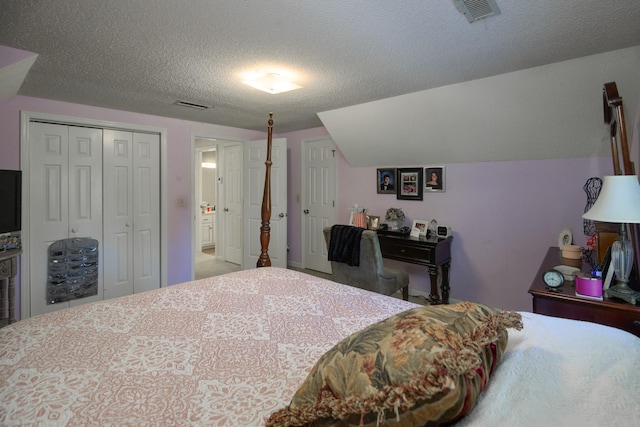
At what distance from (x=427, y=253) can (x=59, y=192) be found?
12.6 ft

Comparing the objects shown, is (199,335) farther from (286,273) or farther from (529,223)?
(529,223)

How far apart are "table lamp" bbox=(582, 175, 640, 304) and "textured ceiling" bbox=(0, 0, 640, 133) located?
0.90 meters

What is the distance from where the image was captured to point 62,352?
1164 millimetres

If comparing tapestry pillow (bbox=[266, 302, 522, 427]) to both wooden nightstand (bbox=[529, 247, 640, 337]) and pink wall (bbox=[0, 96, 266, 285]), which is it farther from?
pink wall (bbox=[0, 96, 266, 285])

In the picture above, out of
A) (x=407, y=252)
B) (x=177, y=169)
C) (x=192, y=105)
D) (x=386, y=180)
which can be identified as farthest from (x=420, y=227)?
(x=177, y=169)

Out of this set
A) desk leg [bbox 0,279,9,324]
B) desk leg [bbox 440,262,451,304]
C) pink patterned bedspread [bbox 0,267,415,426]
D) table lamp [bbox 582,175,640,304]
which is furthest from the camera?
desk leg [bbox 440,262,451,304]

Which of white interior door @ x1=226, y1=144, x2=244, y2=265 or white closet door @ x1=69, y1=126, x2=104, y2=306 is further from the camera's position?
white interior door @ x1=226, y1=144, x2=244, y2=265

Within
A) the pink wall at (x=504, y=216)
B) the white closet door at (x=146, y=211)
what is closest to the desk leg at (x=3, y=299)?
the white closet door at (x=146, y=211)

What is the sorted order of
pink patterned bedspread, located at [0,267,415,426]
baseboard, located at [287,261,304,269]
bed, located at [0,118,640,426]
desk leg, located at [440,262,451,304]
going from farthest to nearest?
1. baseboard, located at [287,261,304,269]
2. desk leg, located at [440,262,451,304]
3. pink patterned bedspread, located at [0,267,415,426]
4. bed, located at [0,118,640,426]

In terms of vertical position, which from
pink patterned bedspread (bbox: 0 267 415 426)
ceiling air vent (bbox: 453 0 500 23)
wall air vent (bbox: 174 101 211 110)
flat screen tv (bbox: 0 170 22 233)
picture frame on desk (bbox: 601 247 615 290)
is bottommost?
pink patterned bedspread (bbox: 0 267 415 426)

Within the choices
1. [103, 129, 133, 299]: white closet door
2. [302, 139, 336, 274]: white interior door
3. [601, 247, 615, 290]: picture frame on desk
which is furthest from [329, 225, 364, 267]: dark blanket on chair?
[103, 129, 133, 299]: white closet door

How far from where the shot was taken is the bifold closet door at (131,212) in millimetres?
3734

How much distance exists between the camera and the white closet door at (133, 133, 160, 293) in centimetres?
393

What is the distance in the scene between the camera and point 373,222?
406 centimetres
